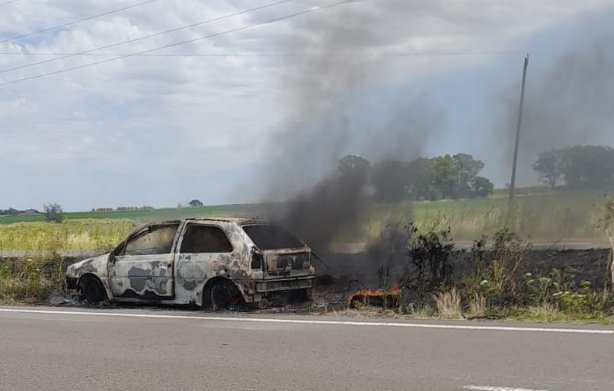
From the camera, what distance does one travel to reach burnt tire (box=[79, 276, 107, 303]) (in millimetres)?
13438

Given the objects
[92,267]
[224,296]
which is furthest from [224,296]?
[92,267]

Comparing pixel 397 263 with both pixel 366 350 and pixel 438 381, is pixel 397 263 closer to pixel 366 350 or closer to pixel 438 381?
pixel 366 350

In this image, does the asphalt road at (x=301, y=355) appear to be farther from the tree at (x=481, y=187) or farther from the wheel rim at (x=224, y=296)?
the tree at (x=481, y=187)

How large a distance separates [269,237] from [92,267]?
3181 mm

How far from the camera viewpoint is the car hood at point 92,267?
13273 millimetres

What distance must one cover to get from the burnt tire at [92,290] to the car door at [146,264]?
0.37m

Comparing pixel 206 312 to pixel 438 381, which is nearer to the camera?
pixel 438 381

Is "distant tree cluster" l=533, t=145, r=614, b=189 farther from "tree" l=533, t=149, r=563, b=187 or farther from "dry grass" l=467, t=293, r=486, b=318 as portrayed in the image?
"dry grass" l=467, t=293, r=486, b=318

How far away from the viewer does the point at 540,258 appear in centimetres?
1334

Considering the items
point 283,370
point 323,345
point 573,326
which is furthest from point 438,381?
point 573,326

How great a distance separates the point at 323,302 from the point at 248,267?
168cm

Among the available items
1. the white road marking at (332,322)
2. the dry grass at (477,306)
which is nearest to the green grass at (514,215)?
the dry grass at (477,306)

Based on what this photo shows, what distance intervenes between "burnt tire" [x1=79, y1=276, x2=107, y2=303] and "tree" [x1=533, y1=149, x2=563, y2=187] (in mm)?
8806

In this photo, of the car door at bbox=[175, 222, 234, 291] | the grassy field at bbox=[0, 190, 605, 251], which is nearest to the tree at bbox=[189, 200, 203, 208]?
the grassy field at bbox=[0, 190, 605, 251]
